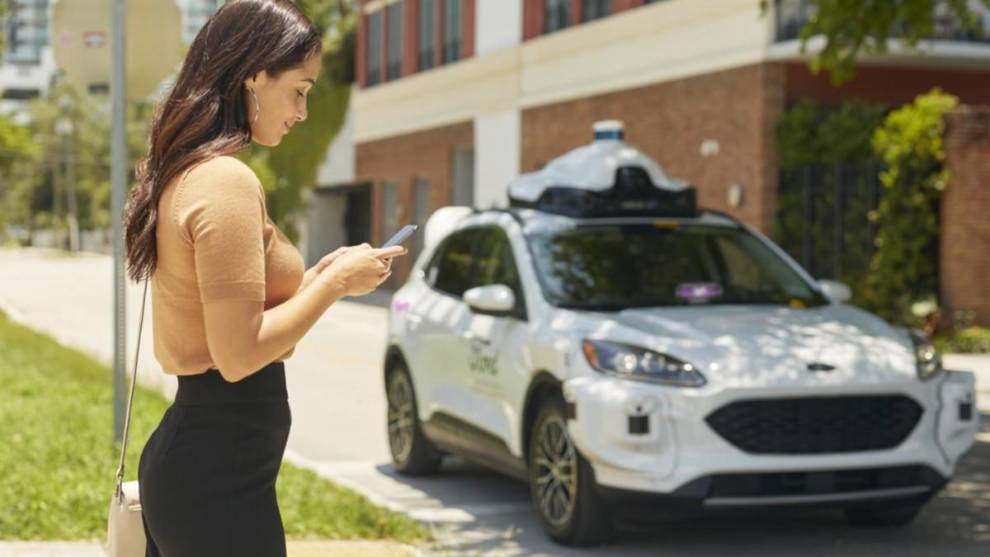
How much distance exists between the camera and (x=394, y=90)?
41969 millimetres

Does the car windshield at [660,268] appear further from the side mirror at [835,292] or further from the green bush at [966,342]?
the green bush at [966,342]

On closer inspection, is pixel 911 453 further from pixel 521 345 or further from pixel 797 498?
pixel 521 345

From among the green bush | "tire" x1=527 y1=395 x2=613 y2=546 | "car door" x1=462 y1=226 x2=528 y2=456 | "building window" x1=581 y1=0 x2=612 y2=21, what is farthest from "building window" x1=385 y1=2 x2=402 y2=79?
"tire" x1=527 y1=395 x2=613 y2=546

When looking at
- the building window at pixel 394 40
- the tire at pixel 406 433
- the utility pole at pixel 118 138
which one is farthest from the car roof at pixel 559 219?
the building window at pixel 394 40

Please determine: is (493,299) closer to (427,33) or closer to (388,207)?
(427,33)

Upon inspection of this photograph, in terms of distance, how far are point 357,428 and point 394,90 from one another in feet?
98.3

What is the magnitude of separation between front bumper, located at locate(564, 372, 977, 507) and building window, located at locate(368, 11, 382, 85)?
122ft

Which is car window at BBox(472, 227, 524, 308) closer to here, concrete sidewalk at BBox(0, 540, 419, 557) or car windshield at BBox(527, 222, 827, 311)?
car windshield at BBox(527, 222, 827, 311)

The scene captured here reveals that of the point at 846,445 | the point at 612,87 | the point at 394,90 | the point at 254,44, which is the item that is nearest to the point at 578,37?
the point at 612,87

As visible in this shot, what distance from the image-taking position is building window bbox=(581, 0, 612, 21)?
99.9 feet

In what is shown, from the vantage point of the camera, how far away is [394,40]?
42.8 metres

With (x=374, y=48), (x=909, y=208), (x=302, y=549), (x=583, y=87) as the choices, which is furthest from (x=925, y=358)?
(x=374, y=48)

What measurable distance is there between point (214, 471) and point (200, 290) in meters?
0.35

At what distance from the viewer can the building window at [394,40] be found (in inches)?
1670
